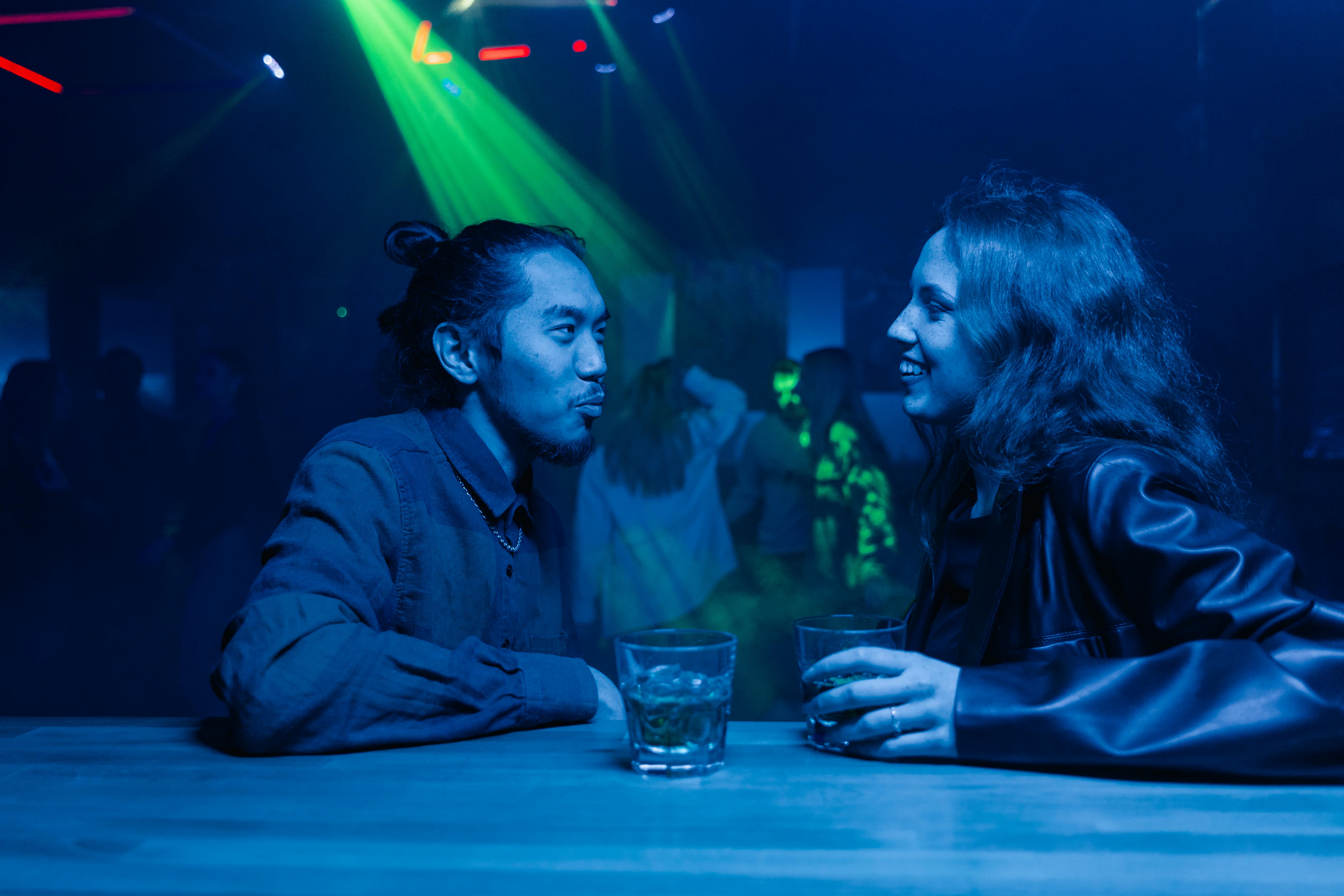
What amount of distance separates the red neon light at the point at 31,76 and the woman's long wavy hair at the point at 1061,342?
4785 mm

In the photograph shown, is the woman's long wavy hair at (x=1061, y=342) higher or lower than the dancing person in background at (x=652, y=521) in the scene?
higher

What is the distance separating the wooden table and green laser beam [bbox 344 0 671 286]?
339 cm

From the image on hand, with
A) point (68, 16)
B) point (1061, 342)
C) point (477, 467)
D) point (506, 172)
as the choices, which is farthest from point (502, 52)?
point (1061, 342)

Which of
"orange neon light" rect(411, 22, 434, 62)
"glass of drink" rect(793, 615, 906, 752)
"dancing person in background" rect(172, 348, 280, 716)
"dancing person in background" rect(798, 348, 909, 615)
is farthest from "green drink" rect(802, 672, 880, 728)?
"dancing person in background" rect(172, 348, 280, 716)

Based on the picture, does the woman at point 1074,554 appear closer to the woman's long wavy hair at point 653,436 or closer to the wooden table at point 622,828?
the wooden table at point 622,828

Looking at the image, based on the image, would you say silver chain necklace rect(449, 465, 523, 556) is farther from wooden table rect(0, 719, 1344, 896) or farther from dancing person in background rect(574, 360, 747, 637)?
Result: dancing person in background rect(574, 360, 747, 637)

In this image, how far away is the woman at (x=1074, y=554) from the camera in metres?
0.79

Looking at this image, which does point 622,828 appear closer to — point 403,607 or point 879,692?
point 879,692

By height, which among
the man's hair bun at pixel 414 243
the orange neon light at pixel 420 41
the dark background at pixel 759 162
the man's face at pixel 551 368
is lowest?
the man's face at pixel 551 368

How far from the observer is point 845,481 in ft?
12.5

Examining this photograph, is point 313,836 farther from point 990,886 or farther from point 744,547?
point 744,547

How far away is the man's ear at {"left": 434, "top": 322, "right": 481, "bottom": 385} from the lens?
5.44 feet

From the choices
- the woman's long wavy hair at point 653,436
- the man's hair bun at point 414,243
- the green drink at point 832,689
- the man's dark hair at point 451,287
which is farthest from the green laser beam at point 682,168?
the green drink at point 832,689

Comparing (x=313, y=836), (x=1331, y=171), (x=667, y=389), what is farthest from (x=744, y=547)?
(x=313, y=836)
